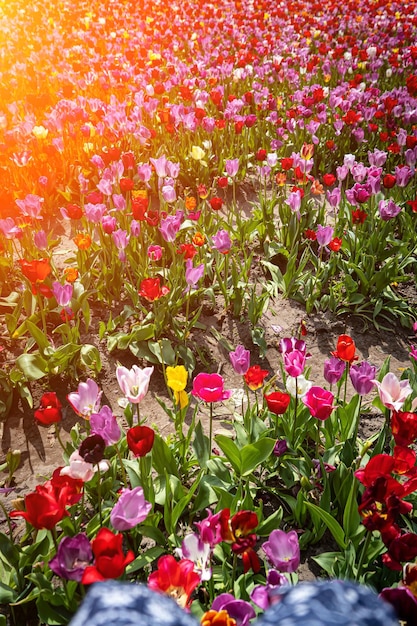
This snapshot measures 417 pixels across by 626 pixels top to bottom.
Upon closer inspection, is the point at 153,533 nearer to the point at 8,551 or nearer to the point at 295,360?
the point at 8,551

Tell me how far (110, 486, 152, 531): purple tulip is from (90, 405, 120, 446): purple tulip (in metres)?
0.29

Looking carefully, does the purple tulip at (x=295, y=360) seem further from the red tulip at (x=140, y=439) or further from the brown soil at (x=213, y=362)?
the brown soil at (x=213, y=362)

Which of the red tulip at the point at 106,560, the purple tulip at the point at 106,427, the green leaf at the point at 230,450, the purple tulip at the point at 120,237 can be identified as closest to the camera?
the red tulip at the point at 106,560

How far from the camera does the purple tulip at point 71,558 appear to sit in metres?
1.24

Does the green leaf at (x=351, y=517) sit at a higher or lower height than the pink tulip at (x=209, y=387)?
lower

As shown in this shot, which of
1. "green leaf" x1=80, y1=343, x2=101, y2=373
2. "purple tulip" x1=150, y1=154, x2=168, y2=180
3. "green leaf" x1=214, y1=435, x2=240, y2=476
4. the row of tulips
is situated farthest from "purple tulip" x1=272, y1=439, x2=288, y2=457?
"purple tulip" x1=150, y1=154, x2=168, y2=180

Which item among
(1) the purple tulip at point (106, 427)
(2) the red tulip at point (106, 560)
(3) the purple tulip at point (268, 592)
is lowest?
(3) the purple tulip at point (268, 592)

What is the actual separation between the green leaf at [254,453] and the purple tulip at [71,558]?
87 centimetres

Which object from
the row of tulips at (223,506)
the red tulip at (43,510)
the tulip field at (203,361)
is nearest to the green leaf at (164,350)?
the tulip field at (203,361)

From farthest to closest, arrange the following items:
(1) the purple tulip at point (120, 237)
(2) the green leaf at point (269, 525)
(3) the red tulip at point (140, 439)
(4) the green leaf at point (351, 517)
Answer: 1. (1) the purple tulip at point (120, 237)
2. (2) the green leaf at point (269, 525)
3. (4) the green leaf at point (351, 517)
4. (3) the red tulip at point (140, 439)

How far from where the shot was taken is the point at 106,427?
1.68 meters

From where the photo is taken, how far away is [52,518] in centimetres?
136

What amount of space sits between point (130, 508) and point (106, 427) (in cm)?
32

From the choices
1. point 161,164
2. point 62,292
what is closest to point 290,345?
point 62,292
